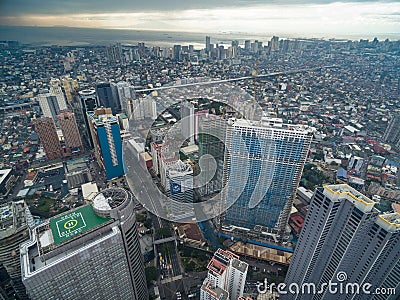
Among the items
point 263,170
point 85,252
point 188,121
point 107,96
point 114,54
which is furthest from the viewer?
point 114,54

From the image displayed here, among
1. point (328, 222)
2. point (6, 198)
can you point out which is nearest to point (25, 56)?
point (6, 198)

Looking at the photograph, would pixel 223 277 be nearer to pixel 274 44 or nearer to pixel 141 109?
pixel 141 109

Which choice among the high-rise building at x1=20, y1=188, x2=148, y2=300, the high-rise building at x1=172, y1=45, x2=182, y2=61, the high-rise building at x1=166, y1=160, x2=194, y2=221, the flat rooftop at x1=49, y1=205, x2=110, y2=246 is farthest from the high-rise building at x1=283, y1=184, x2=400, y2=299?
the high-rise building at x1=172, y1=45, x2=182, y2=61

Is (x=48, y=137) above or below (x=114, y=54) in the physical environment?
below

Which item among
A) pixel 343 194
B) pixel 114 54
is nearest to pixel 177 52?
pixel 114 54

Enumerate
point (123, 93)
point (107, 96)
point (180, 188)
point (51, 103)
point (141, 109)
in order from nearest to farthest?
1. point (180, 188)
2. point (51, 103)
3. point (141, 109)
4. point (107, 96)
5. point (123, 93)

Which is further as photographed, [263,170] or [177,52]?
[177,52]

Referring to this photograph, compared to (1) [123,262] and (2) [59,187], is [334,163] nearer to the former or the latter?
(1) [123,262]
